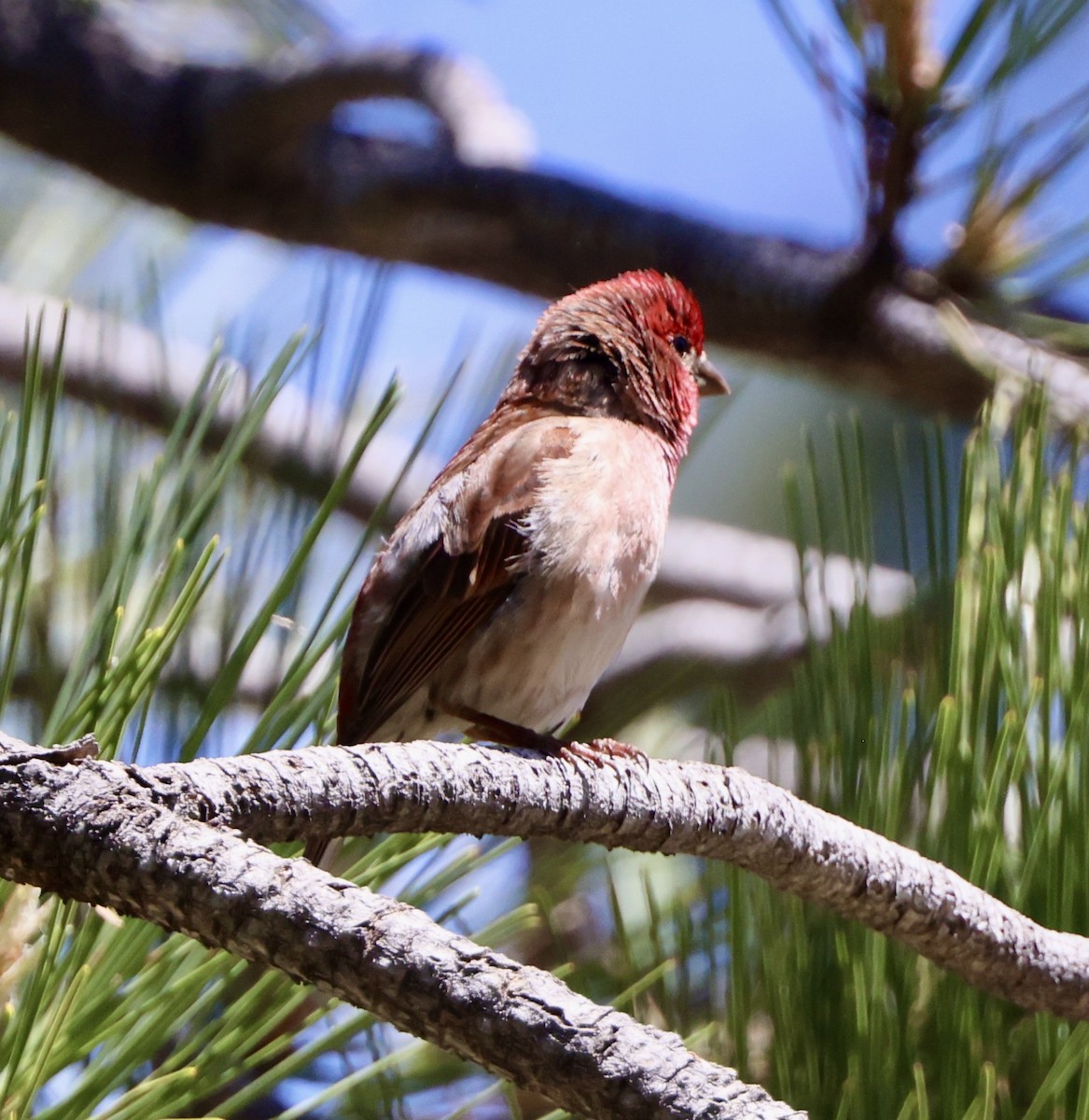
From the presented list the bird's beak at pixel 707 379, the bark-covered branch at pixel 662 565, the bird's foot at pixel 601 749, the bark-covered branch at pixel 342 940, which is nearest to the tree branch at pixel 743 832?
the bark-covered branch at pixel 342 940

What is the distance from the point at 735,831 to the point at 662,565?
2703 millimetres

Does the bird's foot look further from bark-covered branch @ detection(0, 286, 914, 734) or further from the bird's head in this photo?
the bird's head

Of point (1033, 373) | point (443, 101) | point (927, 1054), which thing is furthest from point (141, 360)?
point (927, 1054)

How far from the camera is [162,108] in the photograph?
147 inches

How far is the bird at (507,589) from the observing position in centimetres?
275

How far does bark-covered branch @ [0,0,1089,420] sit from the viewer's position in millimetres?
3273

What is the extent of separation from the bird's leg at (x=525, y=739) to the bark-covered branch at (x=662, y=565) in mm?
397

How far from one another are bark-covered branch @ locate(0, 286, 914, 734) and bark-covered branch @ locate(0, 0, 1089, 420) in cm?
45

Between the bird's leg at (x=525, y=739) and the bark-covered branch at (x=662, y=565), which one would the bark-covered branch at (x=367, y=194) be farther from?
the bird's leg at (x=525, y=739)

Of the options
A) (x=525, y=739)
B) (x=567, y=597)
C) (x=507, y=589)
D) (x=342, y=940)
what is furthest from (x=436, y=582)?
(x=342, y=940)

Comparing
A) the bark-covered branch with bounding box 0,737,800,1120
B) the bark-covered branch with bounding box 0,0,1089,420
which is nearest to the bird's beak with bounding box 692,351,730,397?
the bark-covered branch with bounding box 0,0,1089,420

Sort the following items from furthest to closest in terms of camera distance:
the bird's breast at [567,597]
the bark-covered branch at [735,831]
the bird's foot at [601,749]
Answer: the bird's breast at [567,597]
the bird's foot at [601,749]
the bark-covered branch at [735,831]

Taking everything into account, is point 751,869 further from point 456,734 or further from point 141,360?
point 141,360

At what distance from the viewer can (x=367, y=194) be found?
3.63 meters
